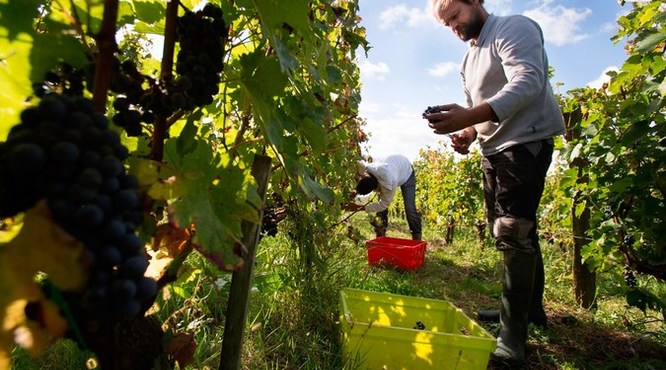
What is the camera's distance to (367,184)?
577 cm

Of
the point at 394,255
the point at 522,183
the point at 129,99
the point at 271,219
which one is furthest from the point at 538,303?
the point at 129,99

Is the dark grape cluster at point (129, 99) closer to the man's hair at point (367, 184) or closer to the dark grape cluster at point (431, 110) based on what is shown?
the dark grape cluster at point (431, 110)

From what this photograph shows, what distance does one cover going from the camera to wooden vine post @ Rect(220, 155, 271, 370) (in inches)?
50.4

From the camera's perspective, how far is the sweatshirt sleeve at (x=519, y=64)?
88.9 inches

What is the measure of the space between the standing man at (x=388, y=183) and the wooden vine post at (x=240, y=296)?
3.73 m

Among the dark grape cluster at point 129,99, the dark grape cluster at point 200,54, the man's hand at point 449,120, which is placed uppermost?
the man's hand at point 449,120

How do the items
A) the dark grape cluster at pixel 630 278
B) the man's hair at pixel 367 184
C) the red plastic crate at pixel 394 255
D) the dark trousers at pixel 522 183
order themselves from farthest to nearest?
the man's hair at pixel 367 184, the red plastic crate at pixel 394 255, the dark grape cluster at pixel 630 278, the dark trousers at pixel 522 183

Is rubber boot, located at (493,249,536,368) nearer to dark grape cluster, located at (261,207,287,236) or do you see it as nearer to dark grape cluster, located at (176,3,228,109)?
dark grape cluster, located at (261,207,287,236)

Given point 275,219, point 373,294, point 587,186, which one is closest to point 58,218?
point 275,219

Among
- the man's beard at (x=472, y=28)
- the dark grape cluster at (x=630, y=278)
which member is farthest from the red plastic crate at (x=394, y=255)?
the man's beard at (x=472, y=28)

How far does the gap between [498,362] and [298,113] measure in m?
2.02

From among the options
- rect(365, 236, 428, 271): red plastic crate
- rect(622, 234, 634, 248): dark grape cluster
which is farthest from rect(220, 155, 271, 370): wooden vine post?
rect(365, 236, 428, 271): red plastic crate

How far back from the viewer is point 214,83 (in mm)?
843

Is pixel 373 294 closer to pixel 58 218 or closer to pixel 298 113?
pixel 298 113
